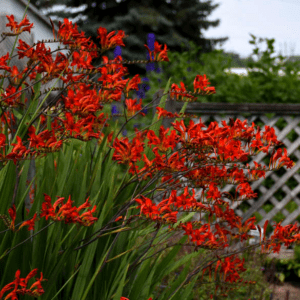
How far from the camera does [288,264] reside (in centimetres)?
429

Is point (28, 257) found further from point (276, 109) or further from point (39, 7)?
→ point (39, 7)

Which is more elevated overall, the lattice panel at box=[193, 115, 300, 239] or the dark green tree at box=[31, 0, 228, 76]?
the dark green tree at box=[31, 0, 228, 76]

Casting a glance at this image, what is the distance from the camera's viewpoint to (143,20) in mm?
15750

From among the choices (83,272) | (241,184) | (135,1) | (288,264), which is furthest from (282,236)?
(135,1)

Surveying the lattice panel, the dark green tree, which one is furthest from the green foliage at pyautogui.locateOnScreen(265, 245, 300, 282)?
the dark green tree

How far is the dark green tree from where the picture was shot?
16109 mm

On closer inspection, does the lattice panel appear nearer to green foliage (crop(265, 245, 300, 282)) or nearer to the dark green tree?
green foliage (crop(265, 245, 300, 282))

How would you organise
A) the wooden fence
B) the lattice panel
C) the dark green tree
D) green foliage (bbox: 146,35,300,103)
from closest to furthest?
the wooden fence → the lattice panel → green foliage (bbox: 146,35,300,103) → the dark green tree

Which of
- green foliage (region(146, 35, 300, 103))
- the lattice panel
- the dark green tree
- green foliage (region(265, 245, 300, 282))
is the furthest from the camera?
the dark green tree

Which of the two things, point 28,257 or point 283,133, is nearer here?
point 28,257

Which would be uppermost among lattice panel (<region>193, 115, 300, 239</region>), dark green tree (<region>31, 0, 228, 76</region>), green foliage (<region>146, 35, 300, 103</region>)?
dark green tree (<region>31, 0, 228, 76</region>)

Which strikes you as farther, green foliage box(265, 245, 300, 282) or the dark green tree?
the dark green tree

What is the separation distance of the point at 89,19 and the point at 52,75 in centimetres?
1665

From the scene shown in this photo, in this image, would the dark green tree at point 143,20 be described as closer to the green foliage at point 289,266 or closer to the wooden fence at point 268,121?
the wooden fence at point 268,121
